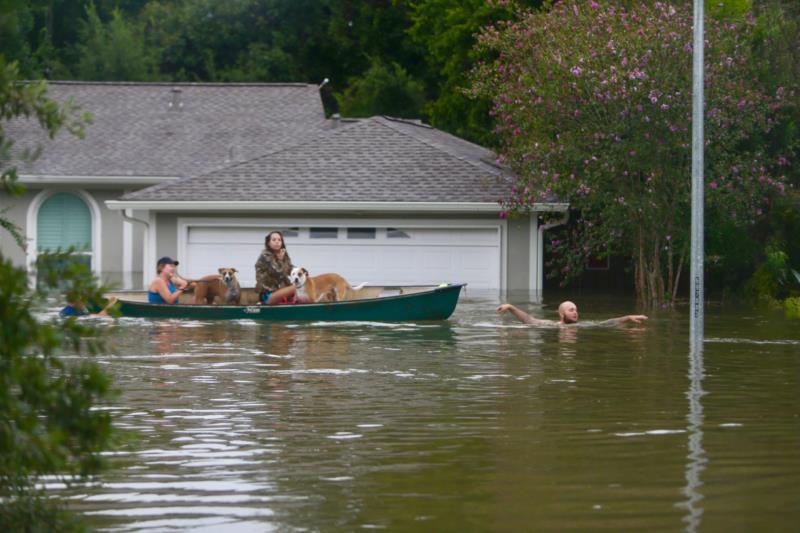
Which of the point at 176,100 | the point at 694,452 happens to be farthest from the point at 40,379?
the point at 176,100

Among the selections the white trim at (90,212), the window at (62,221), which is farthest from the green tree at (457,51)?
the window at (62,221)

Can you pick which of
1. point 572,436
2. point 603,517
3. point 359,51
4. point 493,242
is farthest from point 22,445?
point 359,51

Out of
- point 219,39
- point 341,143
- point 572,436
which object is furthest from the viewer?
point 219,39

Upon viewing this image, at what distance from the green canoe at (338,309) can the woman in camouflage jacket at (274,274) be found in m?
0.70

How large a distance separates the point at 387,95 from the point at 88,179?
12304mm

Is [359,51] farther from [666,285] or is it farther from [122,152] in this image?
[666,285]

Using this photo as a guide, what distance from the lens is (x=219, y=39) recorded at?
55.8 metres

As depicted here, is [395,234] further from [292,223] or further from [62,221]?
[62,221]

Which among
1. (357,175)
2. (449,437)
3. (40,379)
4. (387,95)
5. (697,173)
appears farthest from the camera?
(387,95)

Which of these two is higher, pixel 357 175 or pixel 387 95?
pixel 387 95

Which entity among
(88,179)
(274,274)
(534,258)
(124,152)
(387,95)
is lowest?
(274,274)

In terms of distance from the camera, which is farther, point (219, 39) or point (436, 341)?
point (219, 39)

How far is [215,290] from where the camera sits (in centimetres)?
2312

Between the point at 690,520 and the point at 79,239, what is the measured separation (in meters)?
29.8
